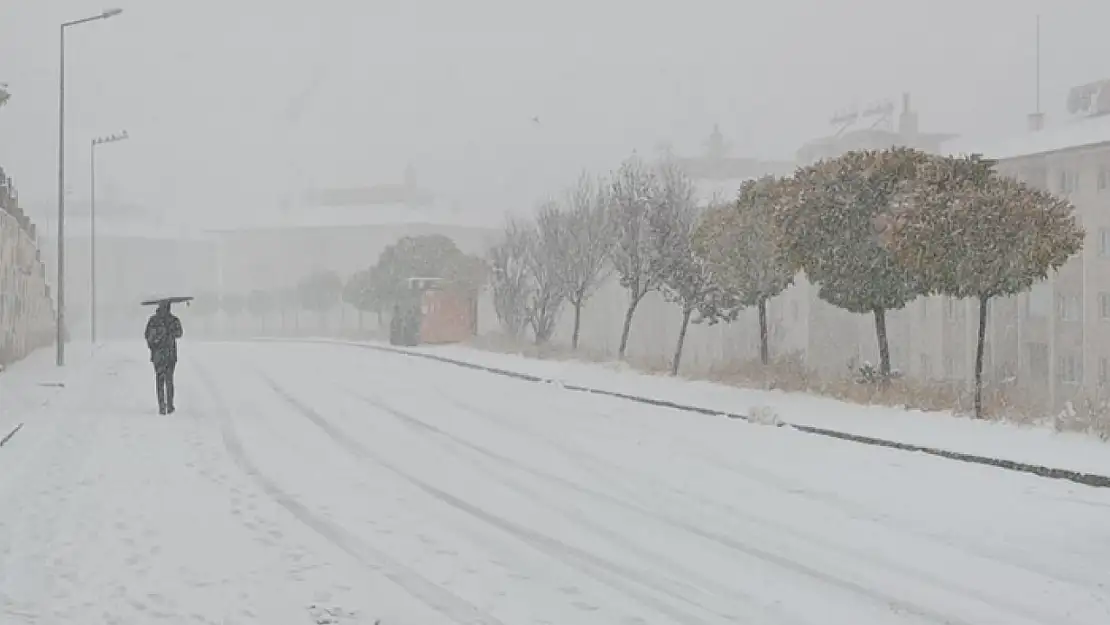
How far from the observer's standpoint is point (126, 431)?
18484mm

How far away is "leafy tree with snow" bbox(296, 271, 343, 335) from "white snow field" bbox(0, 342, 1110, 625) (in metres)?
70.7

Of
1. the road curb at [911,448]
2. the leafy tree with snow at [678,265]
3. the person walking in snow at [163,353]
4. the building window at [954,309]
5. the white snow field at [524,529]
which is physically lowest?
the white snow field at [524,529]

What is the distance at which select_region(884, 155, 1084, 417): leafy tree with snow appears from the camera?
757 inches

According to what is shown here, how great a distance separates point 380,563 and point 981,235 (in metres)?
12.8

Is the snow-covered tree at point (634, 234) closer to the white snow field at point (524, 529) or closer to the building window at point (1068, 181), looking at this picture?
the white snow field at point (524, 529)

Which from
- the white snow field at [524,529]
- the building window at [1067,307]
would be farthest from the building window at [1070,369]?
the white snow field at [524,529]

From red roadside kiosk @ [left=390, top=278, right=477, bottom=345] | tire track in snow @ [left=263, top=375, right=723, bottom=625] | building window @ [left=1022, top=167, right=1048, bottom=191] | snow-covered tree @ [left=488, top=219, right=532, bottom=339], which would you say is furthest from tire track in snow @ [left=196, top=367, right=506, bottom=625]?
building window @ [left=1022, top=167, right=1048, bottom=191]

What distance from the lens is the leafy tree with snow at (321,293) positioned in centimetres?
8994

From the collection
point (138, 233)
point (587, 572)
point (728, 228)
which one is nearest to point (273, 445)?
point (587, 572)

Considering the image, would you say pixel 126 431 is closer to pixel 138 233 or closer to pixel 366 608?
pixel 366 608

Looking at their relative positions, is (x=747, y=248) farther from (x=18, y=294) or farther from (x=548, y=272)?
(x=18, y=294)

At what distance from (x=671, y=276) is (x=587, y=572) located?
73.9ft

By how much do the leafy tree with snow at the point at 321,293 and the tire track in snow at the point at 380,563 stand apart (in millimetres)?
76125

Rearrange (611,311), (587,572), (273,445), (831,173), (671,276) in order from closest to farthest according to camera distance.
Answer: (587,572), (273,445), (831,173), (671,276), (611,311)
